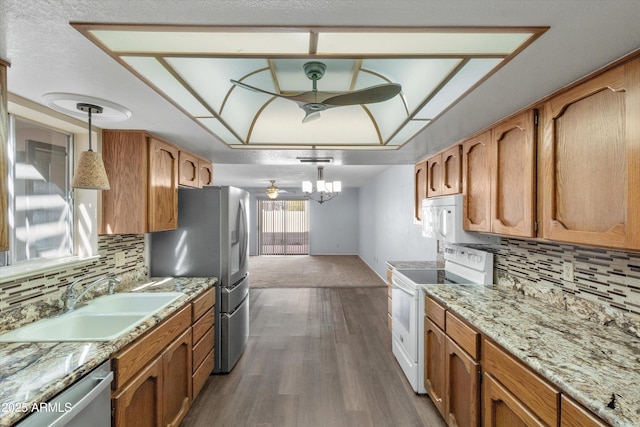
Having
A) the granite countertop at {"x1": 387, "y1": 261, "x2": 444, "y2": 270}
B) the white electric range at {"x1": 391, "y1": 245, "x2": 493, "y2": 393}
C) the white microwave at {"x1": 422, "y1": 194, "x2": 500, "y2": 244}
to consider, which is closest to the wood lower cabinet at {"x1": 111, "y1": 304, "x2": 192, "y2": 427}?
the white electric range at {"x1": 391, "y1": 245, "x2": 493, "y2": 393}

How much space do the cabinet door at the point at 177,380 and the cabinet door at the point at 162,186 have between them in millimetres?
941

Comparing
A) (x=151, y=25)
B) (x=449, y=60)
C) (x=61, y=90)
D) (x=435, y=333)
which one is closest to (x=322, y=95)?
(x=449, y=60)

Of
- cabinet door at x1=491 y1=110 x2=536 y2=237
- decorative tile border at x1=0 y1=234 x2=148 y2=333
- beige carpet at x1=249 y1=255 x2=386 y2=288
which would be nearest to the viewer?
decorative tile border at x1=0 y1=234 x2=148 y2=333

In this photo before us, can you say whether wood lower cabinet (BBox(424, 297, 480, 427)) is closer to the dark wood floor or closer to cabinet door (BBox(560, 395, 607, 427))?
the dark wood floor

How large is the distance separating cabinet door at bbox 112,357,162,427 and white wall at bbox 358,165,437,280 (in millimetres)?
3173

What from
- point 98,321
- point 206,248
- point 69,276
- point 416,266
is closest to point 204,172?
point 206,248

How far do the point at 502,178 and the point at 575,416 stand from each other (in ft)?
4.64

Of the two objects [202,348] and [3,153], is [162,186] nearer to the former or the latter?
[3,153]

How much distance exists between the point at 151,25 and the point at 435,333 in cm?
245

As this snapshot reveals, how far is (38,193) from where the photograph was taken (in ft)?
6.15

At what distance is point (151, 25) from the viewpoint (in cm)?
99

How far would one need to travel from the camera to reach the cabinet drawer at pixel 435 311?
201 cm

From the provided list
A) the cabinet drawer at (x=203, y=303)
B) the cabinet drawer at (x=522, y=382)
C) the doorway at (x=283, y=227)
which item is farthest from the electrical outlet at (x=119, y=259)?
the doorway at (x=283, y=227)

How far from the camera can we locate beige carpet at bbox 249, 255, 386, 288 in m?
5.91
